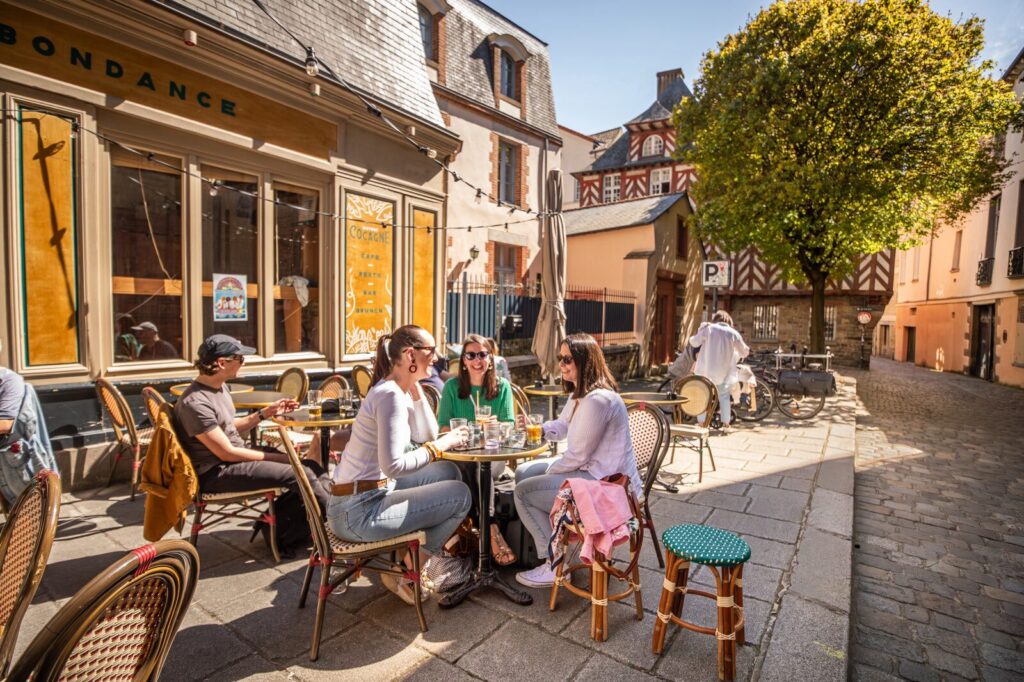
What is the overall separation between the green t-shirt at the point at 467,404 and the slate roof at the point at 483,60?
11673 mm

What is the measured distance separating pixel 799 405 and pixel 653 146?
789 inches

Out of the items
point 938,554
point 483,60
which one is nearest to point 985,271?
point 483,60

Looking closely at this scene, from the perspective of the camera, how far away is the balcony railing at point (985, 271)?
664 inches

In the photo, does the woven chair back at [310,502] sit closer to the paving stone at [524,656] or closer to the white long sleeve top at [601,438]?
the paving stone at [524,656]

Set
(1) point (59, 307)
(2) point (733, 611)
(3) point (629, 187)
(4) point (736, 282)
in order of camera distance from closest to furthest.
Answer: (2) point (733, 611) < (1) point (59, 307) < (4) point (736, 282) < (3) point (629, 187)

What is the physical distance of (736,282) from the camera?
24.4 metres

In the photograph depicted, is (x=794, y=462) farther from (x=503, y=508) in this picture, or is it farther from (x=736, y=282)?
(x=736, y=282)

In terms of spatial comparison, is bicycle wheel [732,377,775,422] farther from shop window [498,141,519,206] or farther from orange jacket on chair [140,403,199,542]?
shop window [498,141,519,206]

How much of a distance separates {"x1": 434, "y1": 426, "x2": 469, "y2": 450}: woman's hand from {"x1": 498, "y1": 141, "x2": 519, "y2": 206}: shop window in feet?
43.3

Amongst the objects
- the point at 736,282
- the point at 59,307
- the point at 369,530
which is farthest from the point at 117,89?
the point at 736,282

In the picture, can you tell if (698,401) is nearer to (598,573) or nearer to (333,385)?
(598,573)

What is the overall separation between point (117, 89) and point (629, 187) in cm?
2424

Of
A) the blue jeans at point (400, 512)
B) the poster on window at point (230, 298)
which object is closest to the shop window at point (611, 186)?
the poster on window at point (230, 298)

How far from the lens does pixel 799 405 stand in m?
9.37
